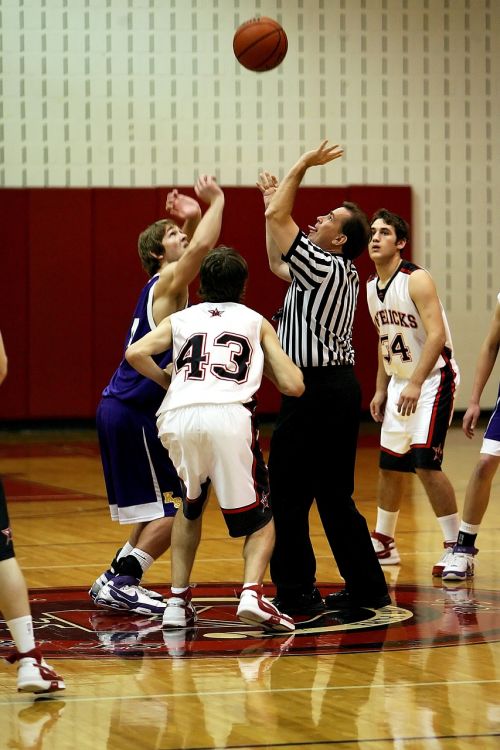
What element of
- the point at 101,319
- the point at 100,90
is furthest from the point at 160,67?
the point at 101,319

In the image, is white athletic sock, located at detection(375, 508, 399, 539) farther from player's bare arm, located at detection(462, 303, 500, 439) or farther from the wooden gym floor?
player's bare arm, located at detection(462, 303, 500, 439)

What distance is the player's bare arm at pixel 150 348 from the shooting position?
5.34 metres

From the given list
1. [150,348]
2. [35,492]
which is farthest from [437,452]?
[35,492]

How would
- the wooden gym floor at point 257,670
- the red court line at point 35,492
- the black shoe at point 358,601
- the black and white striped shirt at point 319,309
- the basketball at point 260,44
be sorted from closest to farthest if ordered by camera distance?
the wooden gym floor at point 257,670 < the black and white striped shirt at point 319,309 < the black shoe at point 358,601 < the basketball at point 260,44 < the red court line at point 35,492

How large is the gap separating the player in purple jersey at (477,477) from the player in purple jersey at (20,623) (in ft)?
9.41

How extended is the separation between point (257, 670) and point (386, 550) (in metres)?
2.65

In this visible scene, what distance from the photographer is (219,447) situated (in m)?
5.19

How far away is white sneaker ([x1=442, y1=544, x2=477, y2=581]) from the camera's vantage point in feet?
21.6

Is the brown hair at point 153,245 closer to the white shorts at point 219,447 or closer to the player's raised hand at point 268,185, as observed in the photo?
the player's raised hand at point 268,185

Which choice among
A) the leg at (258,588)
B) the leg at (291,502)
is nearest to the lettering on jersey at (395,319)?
the leg at (291,502)

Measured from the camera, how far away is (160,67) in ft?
51.3

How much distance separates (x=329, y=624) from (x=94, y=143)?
433 inches

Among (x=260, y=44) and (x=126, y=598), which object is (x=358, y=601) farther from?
(x=260, y=44)

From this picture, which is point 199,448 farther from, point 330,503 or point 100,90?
point 100,90
